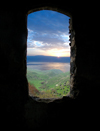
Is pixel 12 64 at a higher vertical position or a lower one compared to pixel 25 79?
higher

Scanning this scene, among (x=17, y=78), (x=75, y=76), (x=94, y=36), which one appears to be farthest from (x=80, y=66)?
(x=17, y=78)

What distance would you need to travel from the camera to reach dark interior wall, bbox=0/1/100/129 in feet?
5.24

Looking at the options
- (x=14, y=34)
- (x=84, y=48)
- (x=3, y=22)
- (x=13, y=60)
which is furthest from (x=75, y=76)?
(x=3, y=22)

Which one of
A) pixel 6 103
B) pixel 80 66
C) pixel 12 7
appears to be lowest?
pixel 6 103

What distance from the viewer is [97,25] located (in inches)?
67.2

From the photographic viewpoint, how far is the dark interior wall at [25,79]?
1596mm

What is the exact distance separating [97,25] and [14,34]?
1.61m

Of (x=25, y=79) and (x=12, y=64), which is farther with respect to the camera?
(x=25, y=79)

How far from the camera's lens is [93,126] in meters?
1.77

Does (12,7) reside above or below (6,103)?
above

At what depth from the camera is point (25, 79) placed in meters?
1.71

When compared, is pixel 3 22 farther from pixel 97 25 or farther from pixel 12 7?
pixel 97 25

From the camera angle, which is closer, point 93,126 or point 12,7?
point 12,7

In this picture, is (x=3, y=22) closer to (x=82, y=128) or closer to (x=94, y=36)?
(x=94, y=36)
